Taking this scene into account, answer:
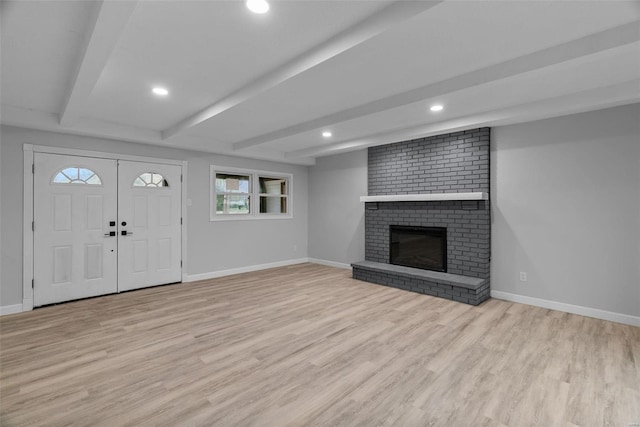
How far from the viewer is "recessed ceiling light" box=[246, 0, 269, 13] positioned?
182 cm

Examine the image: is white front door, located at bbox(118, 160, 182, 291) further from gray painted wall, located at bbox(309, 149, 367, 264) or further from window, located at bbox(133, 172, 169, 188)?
gray painted wall, located at bbox(309, 149, 367, 264)

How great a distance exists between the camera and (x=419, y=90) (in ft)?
10.3

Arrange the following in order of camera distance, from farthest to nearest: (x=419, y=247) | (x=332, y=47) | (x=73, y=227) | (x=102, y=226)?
(x=419, y=247)
(x=102, y=226)
(x=73, y=227)
(x=332, y=47)

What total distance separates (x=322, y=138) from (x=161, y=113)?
239cm

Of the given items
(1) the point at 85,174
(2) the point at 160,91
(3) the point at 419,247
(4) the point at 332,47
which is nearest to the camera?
(4) the point at 332,47

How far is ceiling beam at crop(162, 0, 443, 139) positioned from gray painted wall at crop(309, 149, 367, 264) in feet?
11.1

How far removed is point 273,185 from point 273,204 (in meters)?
0.43

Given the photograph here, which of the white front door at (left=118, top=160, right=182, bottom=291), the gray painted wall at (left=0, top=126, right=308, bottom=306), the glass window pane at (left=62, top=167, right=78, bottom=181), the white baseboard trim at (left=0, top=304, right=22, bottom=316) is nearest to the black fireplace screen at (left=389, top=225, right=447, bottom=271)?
the gray painted wall at (left=0, top=126, right=308, bottom=306)

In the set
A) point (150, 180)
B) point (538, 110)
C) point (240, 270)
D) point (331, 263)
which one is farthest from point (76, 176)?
point (538, 110)

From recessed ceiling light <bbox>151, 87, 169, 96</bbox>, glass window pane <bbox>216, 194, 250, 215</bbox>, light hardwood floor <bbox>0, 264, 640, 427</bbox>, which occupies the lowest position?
light hardwood floor <bbox>0, 264, 640, 427</bbox>

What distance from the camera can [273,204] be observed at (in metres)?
6.91

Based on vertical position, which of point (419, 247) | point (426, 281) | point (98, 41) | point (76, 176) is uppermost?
point (98, 41)

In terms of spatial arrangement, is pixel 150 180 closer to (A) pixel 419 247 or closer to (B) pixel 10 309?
(B) pixel 10 309

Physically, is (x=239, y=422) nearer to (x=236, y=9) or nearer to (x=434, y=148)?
(x=236, y=9)
